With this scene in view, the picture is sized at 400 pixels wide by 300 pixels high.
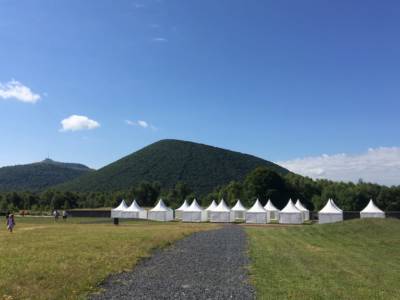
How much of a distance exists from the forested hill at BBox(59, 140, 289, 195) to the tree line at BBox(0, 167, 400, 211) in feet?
90.5

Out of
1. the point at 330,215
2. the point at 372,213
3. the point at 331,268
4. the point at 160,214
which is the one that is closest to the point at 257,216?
the point at 330,215

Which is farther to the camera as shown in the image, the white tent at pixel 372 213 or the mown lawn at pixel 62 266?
the white tent at pixel 372 213

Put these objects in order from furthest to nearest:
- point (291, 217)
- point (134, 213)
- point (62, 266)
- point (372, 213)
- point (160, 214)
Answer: point (134, 213)
point (160, 214)
point (291, 217)
point (372, 213)
point (62, 266)

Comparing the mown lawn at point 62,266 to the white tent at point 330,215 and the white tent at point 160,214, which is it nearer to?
the white tent at point 330,215

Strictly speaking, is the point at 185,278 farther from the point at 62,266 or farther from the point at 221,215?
the point at 221,215

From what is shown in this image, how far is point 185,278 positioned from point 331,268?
5.97 meters

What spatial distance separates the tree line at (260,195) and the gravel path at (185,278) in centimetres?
6637

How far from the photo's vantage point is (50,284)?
11.2m

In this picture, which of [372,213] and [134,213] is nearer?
[372,213]

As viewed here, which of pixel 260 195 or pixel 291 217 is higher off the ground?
pixel 260 195

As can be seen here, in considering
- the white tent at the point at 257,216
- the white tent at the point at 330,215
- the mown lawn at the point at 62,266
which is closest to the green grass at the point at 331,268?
the mown lawn at the point at 62,266

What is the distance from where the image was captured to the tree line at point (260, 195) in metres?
85.1

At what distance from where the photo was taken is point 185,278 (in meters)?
13.0

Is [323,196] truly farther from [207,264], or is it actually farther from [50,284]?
[50,284]
